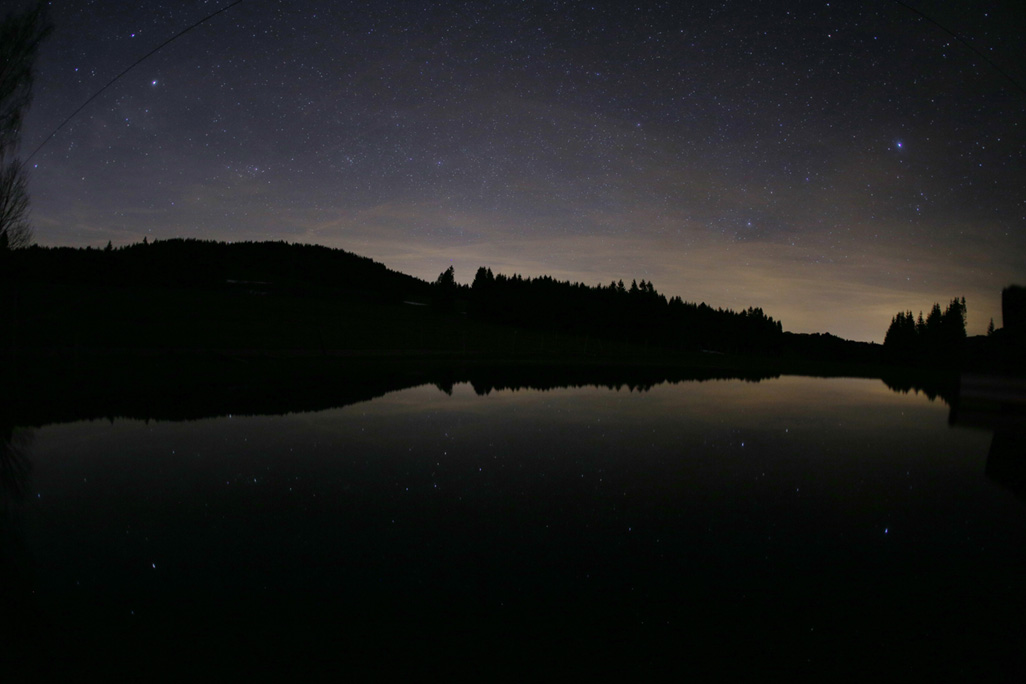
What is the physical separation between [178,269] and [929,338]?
129 metres

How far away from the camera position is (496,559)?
447 centimetres

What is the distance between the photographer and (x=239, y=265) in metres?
118

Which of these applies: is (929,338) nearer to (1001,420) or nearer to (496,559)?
(1001,420)

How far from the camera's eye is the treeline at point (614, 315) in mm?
107375

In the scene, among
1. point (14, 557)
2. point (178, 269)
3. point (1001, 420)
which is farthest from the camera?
point (178, 269)

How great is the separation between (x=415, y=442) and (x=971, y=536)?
7.74m

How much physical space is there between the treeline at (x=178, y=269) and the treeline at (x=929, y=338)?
97756 mm

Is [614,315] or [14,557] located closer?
[14,557]

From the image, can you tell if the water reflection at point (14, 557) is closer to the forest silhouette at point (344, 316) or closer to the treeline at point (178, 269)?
the forest silhouette at point (344, 316)

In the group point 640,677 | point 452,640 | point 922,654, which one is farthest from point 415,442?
point 922,654

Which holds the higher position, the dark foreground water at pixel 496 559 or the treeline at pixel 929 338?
the treeline at pixel 929 338

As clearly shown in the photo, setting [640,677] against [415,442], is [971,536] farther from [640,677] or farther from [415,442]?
[415,442]

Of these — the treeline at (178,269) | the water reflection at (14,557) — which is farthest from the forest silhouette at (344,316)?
the water reflection at (14,557)

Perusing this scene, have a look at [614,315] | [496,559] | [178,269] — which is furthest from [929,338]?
[178,269]
